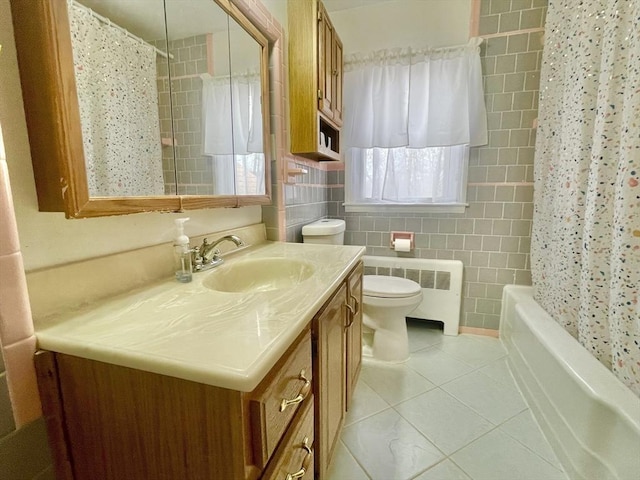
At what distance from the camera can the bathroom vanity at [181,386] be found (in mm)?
492

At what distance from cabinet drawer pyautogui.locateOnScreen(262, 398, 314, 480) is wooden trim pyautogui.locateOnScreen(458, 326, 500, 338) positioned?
5.98 feet

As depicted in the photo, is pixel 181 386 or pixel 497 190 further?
pixel 497 190

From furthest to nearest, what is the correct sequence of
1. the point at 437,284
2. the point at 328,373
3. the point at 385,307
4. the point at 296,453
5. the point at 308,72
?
the point at 437,284, the point at 385,307, the point at 308,72, the point at 328,373, the point at 296,453

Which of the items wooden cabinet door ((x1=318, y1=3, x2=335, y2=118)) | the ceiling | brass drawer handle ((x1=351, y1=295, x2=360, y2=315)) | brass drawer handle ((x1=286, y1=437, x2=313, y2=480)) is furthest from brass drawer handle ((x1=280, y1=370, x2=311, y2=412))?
the ceiling

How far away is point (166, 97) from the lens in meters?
0.96

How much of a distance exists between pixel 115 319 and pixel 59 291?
15 centimetres

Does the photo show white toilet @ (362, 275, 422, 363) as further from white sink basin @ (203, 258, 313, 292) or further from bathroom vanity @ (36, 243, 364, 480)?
bathroom vanity @ (36, 243, 364, 480)

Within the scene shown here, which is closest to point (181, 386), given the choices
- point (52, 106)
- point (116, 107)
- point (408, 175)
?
point (52, 106)

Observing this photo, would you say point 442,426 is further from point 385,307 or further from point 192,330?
point 192,330

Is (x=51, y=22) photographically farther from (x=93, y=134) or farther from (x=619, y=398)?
(x=619, y=398)

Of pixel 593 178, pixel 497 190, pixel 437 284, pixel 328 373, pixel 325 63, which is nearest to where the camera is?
pixel 328 373

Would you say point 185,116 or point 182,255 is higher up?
point 185,116

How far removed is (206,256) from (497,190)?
1.97 meters

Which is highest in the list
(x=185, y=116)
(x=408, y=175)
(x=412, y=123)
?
(x=412, y=123)
